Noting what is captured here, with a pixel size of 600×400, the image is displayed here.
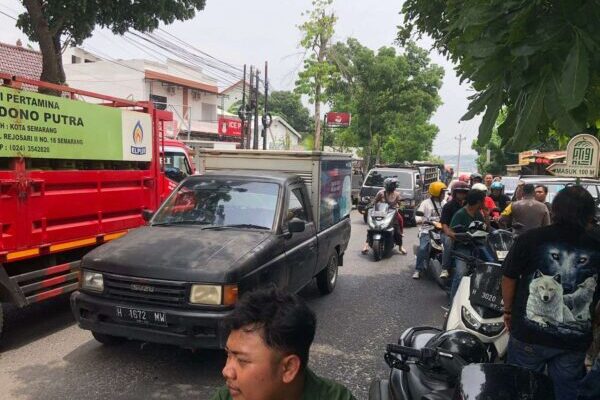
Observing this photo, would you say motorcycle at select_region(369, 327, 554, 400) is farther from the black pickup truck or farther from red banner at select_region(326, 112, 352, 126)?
red banner at select_region(326, 112, 352, 126)

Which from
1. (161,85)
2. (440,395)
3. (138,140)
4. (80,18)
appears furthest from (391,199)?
A: (161,85)

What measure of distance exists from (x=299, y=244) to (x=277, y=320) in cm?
399

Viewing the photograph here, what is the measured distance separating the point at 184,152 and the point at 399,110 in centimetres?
2079

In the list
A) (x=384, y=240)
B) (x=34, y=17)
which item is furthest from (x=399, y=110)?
(x=34, y=17)

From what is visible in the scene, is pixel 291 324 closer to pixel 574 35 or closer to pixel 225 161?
pixel 574 35

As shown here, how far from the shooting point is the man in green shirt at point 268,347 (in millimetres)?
1346

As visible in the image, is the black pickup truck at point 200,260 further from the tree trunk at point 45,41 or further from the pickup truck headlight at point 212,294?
the tree trunk at point 45,41

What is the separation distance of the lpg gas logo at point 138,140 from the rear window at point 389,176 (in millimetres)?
10158

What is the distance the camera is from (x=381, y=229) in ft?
30.3

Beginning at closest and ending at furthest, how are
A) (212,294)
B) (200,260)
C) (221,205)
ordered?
(212,294), (200,260), (221,205)

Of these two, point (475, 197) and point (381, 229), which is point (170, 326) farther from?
point (381, 229)

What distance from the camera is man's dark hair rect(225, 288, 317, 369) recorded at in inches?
53.6

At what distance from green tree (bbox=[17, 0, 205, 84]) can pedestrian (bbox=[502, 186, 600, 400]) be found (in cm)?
871

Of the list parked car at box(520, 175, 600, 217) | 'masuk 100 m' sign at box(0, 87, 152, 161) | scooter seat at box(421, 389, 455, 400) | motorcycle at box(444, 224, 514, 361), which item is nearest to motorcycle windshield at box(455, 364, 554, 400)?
scooter seat at box(421, 389, 455, 400)
